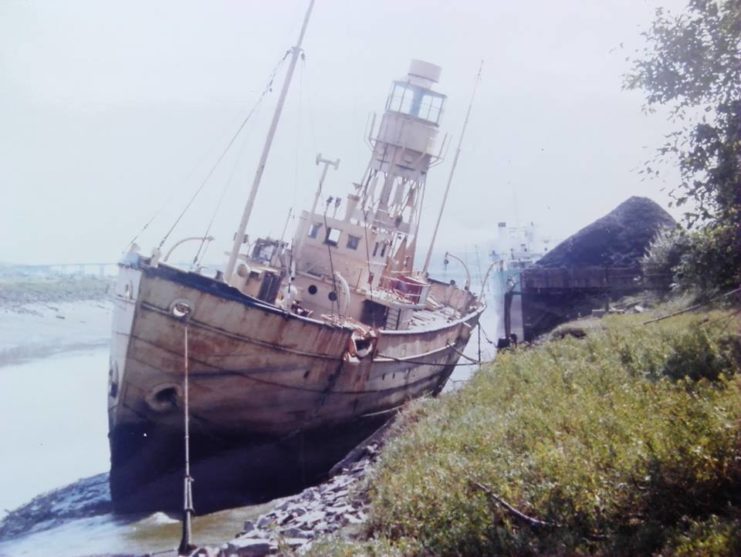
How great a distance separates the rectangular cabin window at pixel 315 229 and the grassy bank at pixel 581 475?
10.0 meters

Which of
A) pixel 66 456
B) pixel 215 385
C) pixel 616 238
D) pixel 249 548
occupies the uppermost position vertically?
pixel 616 238

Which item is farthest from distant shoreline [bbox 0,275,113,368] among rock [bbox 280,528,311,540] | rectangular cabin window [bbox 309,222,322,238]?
rock [bbox 280,528,311,540]

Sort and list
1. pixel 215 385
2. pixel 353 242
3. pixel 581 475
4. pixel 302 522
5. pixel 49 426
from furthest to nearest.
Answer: pixel 49 426, pixel 353 242, pixel 215 385, pixel 302 522, pixel 581 475

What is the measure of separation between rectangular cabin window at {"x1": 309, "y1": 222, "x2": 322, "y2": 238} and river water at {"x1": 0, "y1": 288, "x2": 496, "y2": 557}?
607cm

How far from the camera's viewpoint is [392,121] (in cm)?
2480

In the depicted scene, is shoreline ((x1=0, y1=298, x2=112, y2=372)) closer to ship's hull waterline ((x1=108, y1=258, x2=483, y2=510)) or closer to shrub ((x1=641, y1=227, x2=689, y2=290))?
ship's hull waterline ((x1=108, y1=258, x2=483, y2=510))

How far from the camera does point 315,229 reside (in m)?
20.2

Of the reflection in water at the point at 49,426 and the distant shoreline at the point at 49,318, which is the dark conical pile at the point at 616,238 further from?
the distant shoreline at the point at 49,318

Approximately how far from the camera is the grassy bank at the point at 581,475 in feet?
19.4

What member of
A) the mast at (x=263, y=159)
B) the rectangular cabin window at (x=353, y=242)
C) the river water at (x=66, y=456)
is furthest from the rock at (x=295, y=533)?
the rectangular cabin window at (x=353, y=242)

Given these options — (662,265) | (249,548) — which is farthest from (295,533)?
(662,265)

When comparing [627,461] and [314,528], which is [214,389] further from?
[627,461]

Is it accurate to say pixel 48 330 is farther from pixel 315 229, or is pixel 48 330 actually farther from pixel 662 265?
pixel 662 265

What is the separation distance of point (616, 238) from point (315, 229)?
21.6 m
